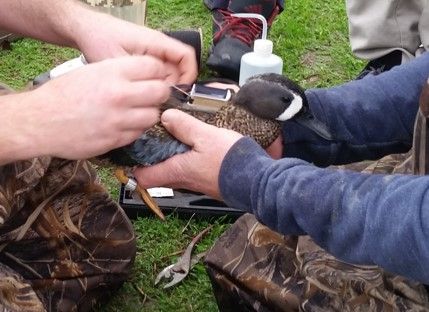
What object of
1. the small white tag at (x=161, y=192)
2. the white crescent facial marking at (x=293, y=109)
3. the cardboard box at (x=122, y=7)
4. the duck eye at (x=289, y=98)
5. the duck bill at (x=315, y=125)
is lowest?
the small white tag at (x=161, y=192)

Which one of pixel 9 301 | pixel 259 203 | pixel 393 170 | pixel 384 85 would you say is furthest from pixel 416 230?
pixel 9 301

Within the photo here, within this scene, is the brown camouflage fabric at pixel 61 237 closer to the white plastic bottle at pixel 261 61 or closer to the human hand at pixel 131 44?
the human hand at pixel 131 44

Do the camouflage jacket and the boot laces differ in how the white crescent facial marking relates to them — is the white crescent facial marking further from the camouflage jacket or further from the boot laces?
the boot laces

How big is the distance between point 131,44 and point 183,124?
0.29 meters

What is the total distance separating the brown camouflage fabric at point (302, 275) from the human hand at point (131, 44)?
486 mm

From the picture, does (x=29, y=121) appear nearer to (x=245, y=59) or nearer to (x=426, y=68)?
(x=426, y=68)

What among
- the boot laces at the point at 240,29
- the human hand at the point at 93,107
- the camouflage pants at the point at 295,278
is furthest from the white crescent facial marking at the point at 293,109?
the boot laces at the point at 240,29

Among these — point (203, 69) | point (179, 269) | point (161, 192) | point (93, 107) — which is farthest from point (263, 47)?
point (93, 107)

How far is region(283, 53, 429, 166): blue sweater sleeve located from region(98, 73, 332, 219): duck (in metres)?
0.05

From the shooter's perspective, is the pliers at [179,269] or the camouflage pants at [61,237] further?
the pliers at [179,269]

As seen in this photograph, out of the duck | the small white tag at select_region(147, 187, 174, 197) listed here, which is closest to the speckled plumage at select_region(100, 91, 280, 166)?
the duck

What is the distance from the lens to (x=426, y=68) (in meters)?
2.03

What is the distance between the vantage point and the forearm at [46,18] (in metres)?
2.06

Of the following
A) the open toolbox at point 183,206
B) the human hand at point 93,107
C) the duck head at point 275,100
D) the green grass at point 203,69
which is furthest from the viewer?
the open toolbox at point 183,206
